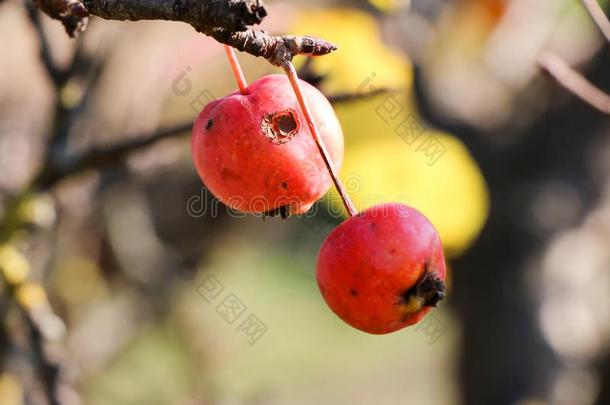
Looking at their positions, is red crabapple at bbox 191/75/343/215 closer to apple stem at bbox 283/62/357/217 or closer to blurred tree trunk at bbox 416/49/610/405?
apple stem at bbox 283/62/357/217

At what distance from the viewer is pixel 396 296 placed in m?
1.24

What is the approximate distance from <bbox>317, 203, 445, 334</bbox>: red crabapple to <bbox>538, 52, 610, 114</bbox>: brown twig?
0.65 meters

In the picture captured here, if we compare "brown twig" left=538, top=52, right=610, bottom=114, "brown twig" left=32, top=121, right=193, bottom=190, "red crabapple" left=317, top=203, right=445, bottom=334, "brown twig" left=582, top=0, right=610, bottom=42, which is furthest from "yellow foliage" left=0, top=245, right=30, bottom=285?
"brown twig" left=582, top=0, right=610, bottom=42

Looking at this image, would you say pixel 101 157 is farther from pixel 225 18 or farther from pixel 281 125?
pixel 225 18

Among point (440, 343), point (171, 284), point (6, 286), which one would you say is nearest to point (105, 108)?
point (171, 284)

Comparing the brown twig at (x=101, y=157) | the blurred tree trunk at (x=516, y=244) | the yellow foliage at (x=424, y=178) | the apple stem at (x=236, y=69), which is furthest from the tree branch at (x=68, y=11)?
the blurred tree trunk at (x=516, y=244)

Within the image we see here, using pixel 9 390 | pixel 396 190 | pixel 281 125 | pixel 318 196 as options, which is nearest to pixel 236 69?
pixel 281 125

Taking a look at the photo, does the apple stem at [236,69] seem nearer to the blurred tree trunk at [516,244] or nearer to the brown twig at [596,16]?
the brown twig at [596,16]

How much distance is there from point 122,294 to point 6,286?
158cm

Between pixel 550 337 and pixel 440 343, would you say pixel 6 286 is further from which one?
pixel 440 343

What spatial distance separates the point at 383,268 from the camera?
1223mm

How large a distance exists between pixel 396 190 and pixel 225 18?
1993 mm

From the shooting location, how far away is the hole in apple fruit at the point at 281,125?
135 cm

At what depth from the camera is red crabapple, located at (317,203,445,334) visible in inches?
48.1
